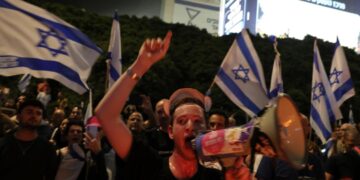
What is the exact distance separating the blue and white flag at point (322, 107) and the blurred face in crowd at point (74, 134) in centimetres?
377

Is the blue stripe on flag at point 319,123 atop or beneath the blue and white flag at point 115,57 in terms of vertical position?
beneath

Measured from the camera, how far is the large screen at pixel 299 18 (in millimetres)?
39375

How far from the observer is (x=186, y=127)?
2.63 metres

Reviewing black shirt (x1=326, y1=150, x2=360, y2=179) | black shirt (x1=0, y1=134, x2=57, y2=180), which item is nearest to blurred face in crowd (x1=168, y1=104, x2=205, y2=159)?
black shirt (x1=0, y1=134, x2=57, y2=180)

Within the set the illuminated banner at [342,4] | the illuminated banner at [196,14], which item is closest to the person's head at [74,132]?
the illuminated banner at [196,14]

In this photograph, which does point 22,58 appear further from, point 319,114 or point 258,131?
point 319,114

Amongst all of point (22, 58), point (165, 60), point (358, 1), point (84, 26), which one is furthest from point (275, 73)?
point (358, 1)

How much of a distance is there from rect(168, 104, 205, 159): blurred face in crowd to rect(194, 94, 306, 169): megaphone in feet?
0.69

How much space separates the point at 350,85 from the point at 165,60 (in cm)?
1054

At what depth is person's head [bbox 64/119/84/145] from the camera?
18.5ft

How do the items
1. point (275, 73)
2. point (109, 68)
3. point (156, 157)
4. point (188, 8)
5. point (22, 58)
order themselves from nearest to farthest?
point (156, 157)
point (22, 58)
point (109, 68)
point (275, 73)
point (188, 8)

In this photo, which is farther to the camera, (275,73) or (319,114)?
(275,73)

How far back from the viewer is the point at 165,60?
63.2 feet

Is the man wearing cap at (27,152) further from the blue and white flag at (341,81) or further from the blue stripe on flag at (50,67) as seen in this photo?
the blue and white flag at (341,81)
